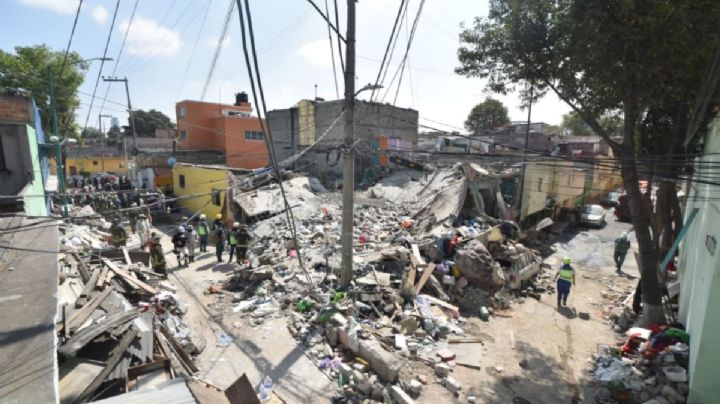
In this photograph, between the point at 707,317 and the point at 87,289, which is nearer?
the point at 707,317

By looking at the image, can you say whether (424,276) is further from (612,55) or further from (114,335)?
(114,335)

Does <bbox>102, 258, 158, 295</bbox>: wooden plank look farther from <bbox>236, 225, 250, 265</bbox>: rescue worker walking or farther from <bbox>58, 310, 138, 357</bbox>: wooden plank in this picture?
<bbox>236, 225, 250, 265</bbox>: rescue worker walking

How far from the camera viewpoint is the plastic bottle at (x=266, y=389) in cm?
587

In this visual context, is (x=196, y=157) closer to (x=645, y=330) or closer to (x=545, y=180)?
(x=545, y=180)

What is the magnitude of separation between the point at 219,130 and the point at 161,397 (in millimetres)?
28895

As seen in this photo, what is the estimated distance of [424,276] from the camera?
9.62m

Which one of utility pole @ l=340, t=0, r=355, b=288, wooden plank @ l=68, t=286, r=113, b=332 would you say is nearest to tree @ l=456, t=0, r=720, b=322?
utility pole @ l=340, t=0, r=355, b=288

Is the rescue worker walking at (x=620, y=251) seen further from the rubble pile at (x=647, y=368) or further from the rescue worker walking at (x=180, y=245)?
the rescue worker walking at (x=180, y=245)

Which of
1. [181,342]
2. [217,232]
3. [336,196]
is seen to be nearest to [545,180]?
[336,196]

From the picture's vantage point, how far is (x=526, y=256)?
12.3m

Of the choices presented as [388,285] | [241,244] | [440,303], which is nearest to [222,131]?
[241,244]

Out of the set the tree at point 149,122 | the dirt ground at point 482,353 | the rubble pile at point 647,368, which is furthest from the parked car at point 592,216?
the tree at point 149,122

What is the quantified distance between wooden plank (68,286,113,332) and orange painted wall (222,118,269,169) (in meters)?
21.9

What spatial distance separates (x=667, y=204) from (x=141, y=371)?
1503 cm
